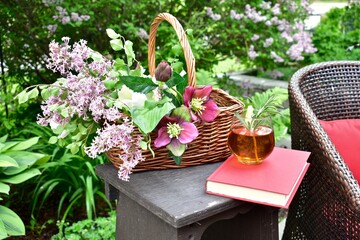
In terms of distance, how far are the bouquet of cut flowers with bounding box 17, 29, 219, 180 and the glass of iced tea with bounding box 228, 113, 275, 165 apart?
3.2 inches

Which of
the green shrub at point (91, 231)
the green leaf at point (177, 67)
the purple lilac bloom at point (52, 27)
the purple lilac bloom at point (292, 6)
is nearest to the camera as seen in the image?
the green leaf at point (177, 67)

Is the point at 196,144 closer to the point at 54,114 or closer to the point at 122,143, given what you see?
the point at 122,143

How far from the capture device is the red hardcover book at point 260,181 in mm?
1102

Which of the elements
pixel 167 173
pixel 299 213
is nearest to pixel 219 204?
pixel 167 173

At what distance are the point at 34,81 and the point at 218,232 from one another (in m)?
2.10

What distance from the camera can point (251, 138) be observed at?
1188 millimetres

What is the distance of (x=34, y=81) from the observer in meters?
3.15

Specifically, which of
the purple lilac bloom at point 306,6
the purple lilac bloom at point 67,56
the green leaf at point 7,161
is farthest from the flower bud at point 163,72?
the purple lilac bloom at point 306,6

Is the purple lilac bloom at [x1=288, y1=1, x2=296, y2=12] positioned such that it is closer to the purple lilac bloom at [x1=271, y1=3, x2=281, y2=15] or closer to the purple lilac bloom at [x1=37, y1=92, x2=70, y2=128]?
the purple lilac bloom at [x1=271, y1=3, x2=281, y2=15]

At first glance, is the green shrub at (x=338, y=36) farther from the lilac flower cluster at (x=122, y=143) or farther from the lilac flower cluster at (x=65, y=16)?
the lilac flower cluster at (x=122, y=143)

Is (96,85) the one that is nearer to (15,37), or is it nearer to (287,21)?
(15,37)

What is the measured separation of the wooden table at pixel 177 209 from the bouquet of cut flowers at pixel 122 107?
0.24 feet

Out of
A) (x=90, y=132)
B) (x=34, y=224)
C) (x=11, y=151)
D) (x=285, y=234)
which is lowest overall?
(x=34, y=224)

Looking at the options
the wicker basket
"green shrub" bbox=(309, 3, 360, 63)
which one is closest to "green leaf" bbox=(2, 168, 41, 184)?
the wicker basket
